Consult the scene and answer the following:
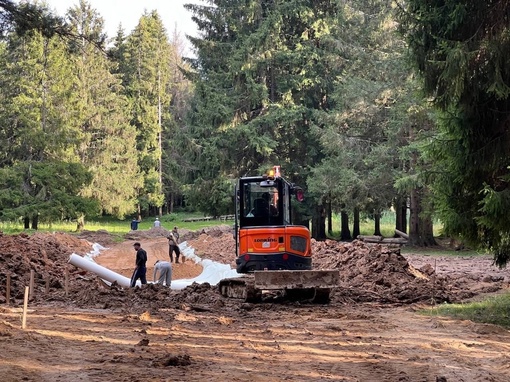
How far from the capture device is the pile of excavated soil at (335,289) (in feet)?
46.9

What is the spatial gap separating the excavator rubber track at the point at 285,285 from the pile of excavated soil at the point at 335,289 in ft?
1.10

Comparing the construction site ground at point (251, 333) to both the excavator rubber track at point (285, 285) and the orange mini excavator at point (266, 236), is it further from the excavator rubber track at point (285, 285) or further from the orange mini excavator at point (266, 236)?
the orange mini excavator at point (266, 236)

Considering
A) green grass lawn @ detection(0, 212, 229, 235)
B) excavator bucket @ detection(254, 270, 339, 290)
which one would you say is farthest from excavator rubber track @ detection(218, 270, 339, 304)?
green grass lawn @ detection(0, 212, 229, 235)

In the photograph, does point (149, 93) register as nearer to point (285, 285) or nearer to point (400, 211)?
point (400, 211)

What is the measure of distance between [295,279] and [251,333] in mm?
3151

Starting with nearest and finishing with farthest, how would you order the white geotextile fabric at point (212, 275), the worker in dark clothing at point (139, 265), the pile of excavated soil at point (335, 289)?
the pile of excavated soil at point (335, 289)
the worker in dark clothing at point (139, 265)
the white geotextile fabric at point (212, 275)

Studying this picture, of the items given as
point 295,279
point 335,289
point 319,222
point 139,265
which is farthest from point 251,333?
point 319,222

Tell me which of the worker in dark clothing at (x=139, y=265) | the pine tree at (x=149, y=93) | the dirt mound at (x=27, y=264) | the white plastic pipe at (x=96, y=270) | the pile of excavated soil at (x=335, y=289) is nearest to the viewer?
the pile of excavated soil at (x=335, y=289)

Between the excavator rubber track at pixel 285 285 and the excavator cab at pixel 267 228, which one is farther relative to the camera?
the excavator cab at pixel 267 228

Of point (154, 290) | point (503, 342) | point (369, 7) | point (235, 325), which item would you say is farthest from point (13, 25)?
point (369, 7)

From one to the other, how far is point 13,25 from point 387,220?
47.5 metres

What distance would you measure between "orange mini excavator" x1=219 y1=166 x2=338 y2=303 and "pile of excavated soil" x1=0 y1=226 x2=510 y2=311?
0.59 meters

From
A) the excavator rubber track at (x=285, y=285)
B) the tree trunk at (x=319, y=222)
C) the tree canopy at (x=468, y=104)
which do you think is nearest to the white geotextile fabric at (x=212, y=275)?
the excavator rubber track at (x=285, y=285)

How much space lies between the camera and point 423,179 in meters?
12.4
